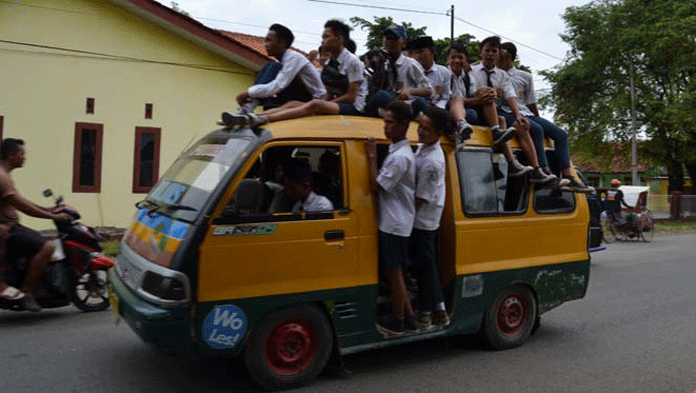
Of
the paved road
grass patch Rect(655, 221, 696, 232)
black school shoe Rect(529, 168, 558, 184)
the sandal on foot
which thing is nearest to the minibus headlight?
the paved road

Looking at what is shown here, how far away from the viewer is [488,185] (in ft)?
17.8

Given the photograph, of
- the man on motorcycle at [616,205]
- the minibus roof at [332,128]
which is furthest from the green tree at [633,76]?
the minibus roof at [332,128]

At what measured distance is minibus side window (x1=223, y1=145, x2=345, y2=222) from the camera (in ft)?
13.5

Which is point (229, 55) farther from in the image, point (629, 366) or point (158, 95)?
point (629, 366)

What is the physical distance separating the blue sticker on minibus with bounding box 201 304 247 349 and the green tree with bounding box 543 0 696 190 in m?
28.7

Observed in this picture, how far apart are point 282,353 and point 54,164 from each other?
1041 centimetres

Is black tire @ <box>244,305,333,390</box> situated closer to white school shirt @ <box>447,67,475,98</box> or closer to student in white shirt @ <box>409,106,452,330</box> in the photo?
student in white shirt @ <box>409,106,452,330</box>

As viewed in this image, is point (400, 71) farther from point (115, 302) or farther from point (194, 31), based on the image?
point (194, 31)

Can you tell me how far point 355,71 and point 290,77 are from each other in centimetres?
59

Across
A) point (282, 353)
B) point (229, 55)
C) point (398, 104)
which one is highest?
point (229, 55)

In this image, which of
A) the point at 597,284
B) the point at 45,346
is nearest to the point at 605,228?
the point at 597,284

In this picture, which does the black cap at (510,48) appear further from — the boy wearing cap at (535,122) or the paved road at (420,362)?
the paved road at (420,362)

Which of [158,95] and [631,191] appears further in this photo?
[631,191]

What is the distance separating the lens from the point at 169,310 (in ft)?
12.8
